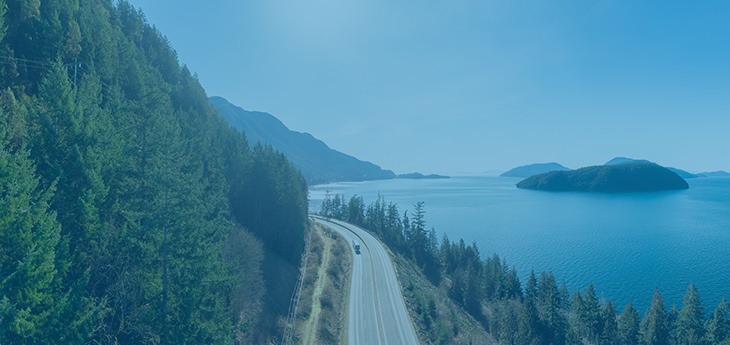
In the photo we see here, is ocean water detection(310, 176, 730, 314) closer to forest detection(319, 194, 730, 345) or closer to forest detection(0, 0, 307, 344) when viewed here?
forest detection(319, 194, 730, 345)

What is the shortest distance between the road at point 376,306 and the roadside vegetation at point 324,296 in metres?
1.26

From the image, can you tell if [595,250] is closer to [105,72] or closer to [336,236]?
[336,236]

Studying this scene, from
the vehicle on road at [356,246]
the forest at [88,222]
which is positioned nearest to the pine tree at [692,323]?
the vehicle on road at [356,246]

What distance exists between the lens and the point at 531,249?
118 m

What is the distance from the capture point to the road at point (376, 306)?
4172 cm

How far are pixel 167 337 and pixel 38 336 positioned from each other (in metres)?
5.96

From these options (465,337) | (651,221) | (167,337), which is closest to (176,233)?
(167,337)

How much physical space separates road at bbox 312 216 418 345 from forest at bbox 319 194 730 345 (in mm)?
5209

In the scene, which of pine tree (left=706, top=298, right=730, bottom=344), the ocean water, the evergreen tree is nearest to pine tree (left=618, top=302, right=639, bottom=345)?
the evergreen tree

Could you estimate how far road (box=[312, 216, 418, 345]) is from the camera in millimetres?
41719

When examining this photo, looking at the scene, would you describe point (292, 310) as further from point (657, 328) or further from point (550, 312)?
point (657, 328)

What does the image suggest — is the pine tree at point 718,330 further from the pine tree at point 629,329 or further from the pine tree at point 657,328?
the pine tree at point 629,329

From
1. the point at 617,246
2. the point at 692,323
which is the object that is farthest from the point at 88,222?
the point at 617,246

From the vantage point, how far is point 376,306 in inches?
1956
